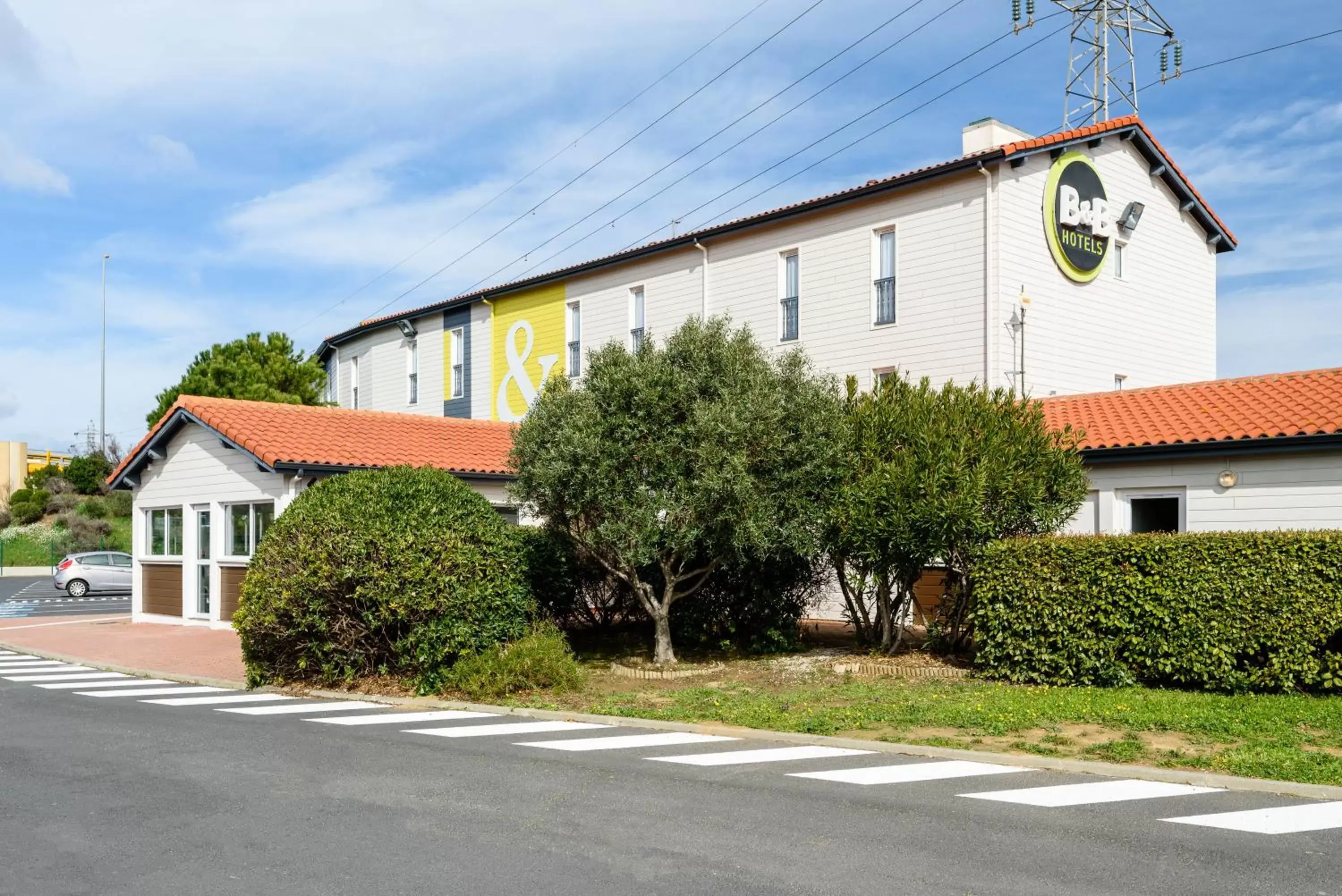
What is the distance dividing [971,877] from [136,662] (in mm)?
15192

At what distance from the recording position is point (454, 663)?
551 inches

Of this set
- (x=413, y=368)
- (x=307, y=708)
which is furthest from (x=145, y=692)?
(x=413, y=368)

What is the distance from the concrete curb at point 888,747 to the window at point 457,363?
19707 millimetres

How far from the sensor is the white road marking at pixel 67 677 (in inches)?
634

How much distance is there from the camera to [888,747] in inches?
390

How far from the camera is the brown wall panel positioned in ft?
79.5

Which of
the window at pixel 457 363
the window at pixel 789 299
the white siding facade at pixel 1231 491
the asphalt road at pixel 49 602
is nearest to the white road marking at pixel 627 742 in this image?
the white siding facade at pixel 1231 491

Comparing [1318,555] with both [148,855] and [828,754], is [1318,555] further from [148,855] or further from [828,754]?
[148,855]

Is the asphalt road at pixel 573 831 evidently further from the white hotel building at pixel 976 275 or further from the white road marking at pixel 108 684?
the white hotel building at pixel 976 275

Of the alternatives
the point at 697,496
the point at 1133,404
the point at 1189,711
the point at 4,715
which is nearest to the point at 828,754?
the point at 1189,711

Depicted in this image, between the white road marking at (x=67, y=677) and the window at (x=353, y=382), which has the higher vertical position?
the window at (x=353, y=382)

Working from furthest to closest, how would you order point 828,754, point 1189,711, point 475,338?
point 475,338 → point 1189,711 → point 828,754

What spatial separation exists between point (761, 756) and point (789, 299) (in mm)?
16718

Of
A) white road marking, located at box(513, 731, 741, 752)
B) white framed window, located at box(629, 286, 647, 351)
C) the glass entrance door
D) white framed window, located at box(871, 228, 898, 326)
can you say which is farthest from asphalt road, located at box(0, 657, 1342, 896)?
white framed window, located at box(629, 286, 647, 351)
